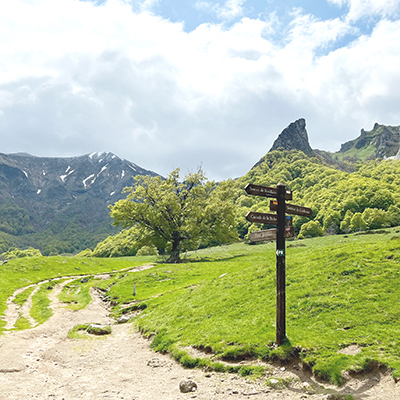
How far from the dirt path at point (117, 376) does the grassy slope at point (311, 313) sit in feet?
3.24

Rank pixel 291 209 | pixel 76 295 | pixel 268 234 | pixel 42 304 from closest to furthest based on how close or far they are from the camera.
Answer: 1. pixel 268 234
2. pixel 291 209
3. pixel 42 304
4. pixel 76 295

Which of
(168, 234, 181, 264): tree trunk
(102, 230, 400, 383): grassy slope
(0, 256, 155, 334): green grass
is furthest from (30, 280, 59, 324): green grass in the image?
(168, 234, 181, 264): tree trunk

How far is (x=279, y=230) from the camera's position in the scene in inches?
623

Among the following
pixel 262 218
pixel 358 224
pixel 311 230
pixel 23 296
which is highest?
pixel 262 218

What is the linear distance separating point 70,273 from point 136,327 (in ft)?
123

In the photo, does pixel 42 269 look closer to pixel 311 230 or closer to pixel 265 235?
pixel 265 235

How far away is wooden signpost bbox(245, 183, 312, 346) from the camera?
15.3m

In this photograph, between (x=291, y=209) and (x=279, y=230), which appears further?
(x=291, y=209)

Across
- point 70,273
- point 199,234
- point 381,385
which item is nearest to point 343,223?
point 199,234

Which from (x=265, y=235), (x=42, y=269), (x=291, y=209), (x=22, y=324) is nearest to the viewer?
(x=265, y=235)

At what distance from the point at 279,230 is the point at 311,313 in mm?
5245

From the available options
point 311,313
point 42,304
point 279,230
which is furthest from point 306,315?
point 42,304

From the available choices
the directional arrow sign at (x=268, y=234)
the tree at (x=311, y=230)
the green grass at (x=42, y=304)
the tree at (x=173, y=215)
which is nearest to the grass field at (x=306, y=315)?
the green grass at (x=42, y=304)

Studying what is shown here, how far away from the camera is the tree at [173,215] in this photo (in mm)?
66750
